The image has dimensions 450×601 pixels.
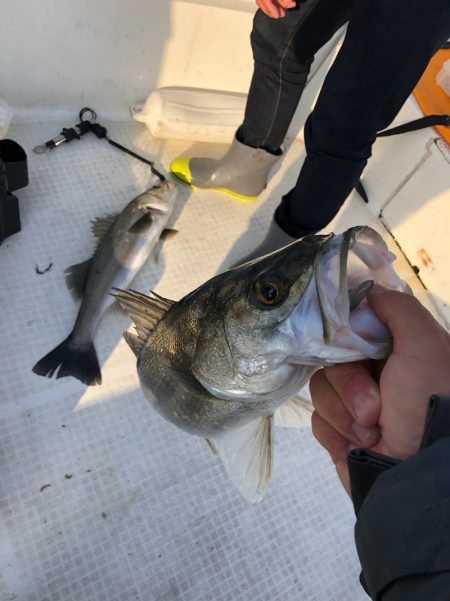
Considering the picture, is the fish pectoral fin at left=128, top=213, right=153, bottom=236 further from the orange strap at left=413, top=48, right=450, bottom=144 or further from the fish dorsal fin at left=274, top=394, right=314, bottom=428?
the orange strap at left=413, top=48, right=450, bottom=144

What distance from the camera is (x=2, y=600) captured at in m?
1.62

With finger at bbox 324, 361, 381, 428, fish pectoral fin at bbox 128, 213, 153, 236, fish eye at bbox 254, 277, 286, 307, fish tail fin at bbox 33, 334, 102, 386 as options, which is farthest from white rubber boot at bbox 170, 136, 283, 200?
finger at bbox 324, 361, 381, 428

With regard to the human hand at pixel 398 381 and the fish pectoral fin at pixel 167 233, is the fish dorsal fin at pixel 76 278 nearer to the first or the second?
the fish pectoral fin at pixel 167 233

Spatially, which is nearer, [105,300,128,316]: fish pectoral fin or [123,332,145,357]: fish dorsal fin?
[123,332,145,357]: fish dorsal fin

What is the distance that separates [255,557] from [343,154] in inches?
67.1

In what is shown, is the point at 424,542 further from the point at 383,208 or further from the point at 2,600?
the point at 383,208

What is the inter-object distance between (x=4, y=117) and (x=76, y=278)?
3.43 feet

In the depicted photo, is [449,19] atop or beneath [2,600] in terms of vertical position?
atop

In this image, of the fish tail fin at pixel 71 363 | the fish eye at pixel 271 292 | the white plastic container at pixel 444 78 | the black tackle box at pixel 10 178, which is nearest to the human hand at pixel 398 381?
the fish eye at pixel 271 292

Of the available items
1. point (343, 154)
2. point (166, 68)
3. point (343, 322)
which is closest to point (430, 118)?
point (343, 154)

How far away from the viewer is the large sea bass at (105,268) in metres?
2.07

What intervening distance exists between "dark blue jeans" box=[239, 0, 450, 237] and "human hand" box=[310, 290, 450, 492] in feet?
3.46

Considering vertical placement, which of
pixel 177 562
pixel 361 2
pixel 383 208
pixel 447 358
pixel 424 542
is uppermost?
pixel 361 2

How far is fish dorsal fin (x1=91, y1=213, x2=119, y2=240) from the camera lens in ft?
8.13
